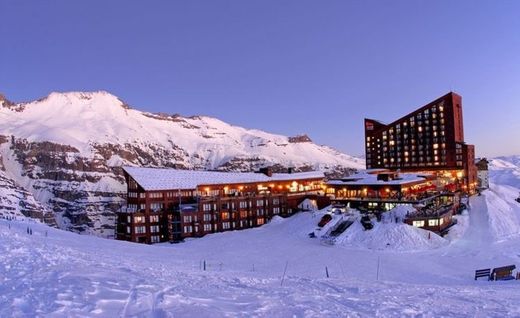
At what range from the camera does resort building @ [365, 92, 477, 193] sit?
11519cm

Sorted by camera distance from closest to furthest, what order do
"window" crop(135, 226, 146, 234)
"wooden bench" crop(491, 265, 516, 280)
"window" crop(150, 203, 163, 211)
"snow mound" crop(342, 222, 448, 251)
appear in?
"wooden bench" crop(491, 265, 516, 280) → "snow mound" crop(342, 222, 448, 251) → "window" crop(135, 226, 146, 234) → "window" crop(150, 203, 163, 211)

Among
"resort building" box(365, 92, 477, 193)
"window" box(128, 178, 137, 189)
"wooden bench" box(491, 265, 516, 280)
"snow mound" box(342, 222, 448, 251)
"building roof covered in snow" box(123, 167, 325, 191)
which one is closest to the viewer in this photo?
"wooden bench" box(491, 265, 516, 280)

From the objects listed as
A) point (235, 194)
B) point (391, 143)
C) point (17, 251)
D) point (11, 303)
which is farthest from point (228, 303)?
point (391, 143)

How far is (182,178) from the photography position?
284 feet

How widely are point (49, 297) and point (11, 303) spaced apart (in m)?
1.05

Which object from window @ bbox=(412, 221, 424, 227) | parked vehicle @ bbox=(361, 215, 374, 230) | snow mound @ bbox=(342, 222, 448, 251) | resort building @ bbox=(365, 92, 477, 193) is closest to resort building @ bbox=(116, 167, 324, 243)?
parked vehicle @ bbox=(361, 215, 374, 230)

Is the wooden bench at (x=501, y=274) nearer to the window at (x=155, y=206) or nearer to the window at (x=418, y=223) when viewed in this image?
the window at (x=418, y=223)

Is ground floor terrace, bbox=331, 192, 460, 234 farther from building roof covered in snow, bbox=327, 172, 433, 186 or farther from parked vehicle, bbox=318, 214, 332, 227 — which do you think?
parked vehicle, bbox=318, 214, 332, 227

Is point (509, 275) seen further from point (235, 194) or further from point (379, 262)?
point (235, 194)

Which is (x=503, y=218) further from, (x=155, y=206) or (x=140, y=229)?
(x=140, y=229)

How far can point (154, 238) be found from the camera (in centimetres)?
7875

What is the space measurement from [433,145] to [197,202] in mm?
78416

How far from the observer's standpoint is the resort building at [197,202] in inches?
3095

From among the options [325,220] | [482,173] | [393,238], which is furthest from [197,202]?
[482,173]
